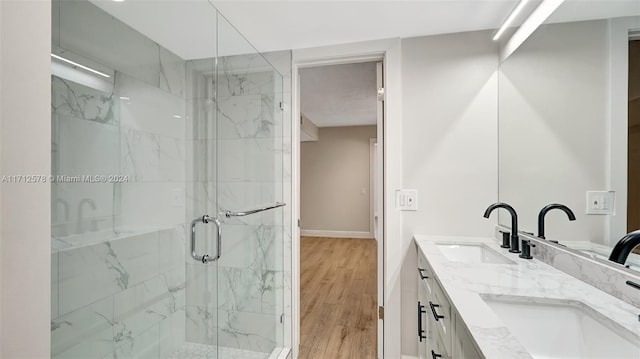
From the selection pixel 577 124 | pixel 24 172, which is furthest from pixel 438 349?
pixel 24 172

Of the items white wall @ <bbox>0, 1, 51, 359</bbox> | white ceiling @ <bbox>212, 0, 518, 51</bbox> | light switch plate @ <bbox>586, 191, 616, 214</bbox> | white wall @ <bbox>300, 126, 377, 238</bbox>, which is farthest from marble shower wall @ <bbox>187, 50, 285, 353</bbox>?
white wall @ <bbox>300, 126, 377, 238</bbox>

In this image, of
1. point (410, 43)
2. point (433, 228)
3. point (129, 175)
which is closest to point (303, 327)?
point (433, 228)

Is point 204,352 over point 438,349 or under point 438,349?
under

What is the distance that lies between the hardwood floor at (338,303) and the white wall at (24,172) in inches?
74.9

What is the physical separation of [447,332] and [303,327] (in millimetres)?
1744

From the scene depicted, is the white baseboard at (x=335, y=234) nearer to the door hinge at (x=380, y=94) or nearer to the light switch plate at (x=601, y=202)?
the door hinge at (x=380, y=94)

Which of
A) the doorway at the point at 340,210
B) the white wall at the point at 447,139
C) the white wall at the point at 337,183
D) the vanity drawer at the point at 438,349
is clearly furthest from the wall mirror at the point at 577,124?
the white wall at the point at 337,183

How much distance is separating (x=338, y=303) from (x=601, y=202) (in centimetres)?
237

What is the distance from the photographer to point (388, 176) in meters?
1.96

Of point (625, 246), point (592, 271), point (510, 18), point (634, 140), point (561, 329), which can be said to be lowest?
point (561, 329)

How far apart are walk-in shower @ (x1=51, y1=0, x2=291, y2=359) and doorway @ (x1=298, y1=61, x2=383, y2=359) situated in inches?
26.5

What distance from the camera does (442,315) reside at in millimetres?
1099

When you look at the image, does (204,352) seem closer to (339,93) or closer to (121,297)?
(121,297)

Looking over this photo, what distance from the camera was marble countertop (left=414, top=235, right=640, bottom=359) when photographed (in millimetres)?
687
